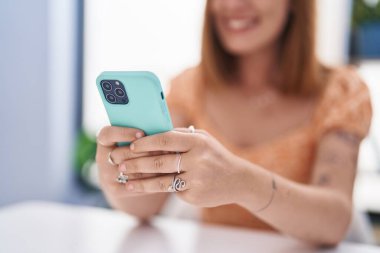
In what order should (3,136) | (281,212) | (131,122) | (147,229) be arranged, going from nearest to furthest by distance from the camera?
1. (131,122)
2. (281,212)
3. (147,229)
4. (3,136)

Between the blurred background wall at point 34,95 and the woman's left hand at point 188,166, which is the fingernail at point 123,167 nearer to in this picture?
the woman's left hand at point 188,166

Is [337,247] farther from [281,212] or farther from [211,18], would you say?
[211,18]

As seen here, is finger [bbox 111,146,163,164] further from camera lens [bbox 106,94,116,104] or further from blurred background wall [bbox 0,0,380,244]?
blurred background wall [bbox 0,0,380,244]

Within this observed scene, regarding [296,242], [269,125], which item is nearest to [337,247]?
[296,242]

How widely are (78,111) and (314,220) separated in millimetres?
1567

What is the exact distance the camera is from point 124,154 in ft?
2.15

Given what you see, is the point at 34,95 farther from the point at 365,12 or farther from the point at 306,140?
the point at 365,12

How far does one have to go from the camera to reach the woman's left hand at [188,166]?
24.3 inches

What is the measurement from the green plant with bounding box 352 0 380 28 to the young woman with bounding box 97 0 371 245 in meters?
1.26

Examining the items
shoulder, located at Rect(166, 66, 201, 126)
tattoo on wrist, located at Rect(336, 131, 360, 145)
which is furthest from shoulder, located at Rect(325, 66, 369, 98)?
shoulder, located at Rect(166, 66, 201, 126)

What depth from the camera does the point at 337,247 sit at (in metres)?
0.88

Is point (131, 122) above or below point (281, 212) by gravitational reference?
above

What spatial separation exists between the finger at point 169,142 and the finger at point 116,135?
0.02m

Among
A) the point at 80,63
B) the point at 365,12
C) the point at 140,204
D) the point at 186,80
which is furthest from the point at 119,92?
the point at 365,12
